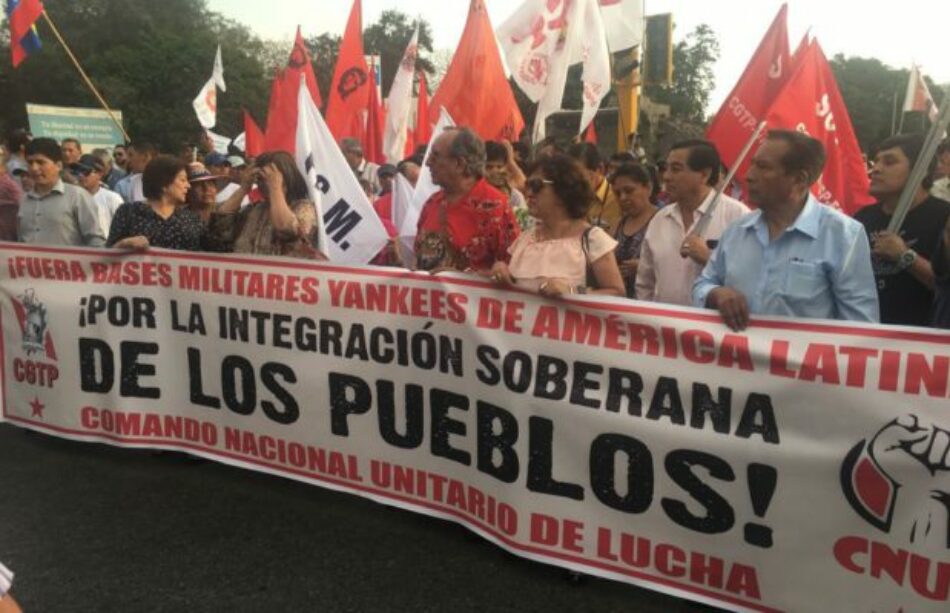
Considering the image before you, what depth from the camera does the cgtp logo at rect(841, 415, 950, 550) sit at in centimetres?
241

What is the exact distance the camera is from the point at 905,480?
246 centimetres

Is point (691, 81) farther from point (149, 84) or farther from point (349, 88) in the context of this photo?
point (349, 88)

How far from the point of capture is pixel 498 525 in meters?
3.25

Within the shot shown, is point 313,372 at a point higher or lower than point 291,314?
lower

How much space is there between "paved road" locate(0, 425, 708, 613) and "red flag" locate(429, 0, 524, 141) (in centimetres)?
367

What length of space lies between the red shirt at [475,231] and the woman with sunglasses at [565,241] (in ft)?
1.15

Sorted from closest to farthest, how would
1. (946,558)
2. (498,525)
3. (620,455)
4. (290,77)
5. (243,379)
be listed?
(946,558), (620,455), (498,525), (243,379), (290,77)

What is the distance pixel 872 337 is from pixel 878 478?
438mm

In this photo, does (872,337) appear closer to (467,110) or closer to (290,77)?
(467,110)

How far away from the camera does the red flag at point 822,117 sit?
4.16m

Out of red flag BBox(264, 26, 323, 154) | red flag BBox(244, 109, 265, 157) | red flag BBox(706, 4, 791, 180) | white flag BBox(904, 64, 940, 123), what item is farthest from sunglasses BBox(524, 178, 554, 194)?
white flag BBox(904, 64, 940, 123)

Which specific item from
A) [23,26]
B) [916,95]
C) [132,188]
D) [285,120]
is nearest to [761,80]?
[285,120]

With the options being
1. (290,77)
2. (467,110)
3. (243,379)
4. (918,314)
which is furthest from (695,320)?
(290,77)

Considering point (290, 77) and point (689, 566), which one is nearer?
point (689, 566)
